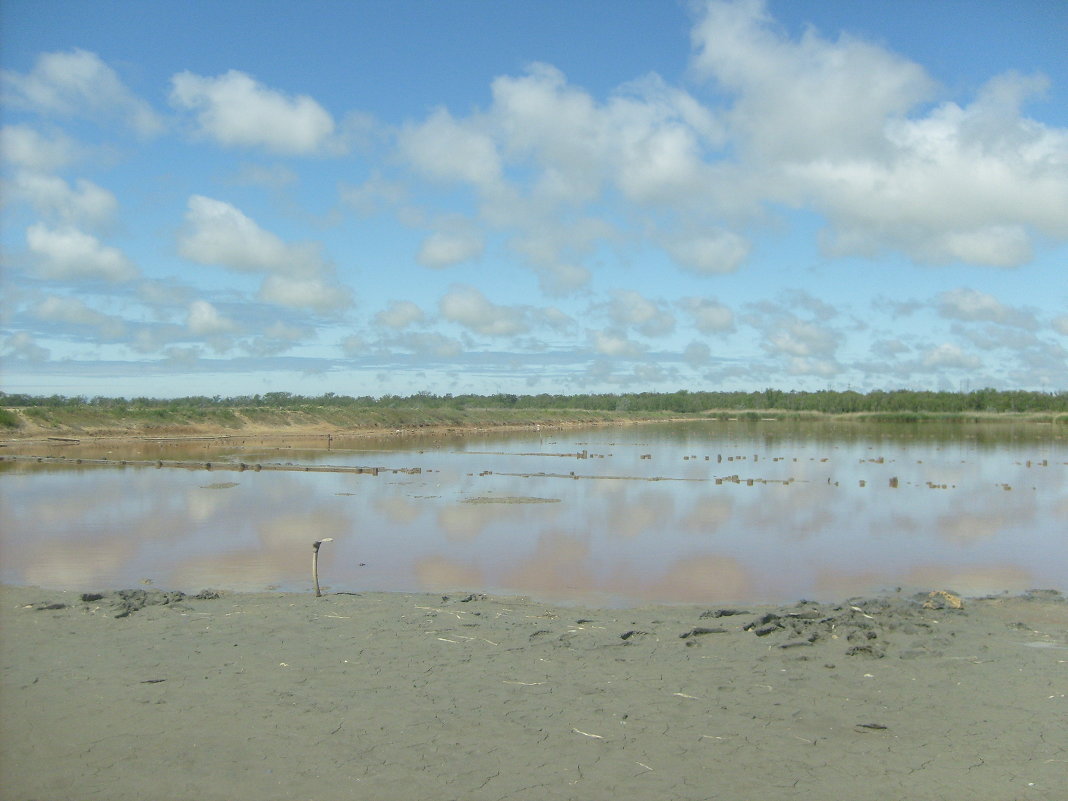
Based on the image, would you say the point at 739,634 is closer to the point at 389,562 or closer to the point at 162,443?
the point at 389,562

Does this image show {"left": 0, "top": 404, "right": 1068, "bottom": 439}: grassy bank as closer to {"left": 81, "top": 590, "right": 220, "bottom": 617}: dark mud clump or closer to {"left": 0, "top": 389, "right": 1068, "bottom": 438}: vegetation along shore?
{"left": 0, "top": 389, "right": 1068, "bottom": 438}: vegetation along shore

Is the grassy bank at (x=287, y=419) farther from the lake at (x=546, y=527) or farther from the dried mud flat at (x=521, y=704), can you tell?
the dried mud flat at (x=521, y=704)

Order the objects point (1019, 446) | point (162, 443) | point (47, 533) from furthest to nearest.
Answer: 1. point (1019, 446)
2. point (162, 443)
3. point (47, 533)

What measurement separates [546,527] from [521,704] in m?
11.7

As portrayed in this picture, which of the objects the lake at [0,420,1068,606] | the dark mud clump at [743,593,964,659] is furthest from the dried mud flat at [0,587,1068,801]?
the lake at [0,420,1068,606]

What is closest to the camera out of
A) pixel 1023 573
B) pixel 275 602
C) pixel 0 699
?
pixel 0 699

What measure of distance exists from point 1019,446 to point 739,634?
49126 mm

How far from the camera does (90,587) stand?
37.7ft

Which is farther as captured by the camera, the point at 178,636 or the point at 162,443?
the point at 162,443

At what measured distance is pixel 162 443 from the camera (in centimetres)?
4581

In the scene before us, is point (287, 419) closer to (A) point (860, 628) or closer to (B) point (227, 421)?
(B) point (227, 421)

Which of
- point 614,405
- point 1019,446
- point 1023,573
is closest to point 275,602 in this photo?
point 1023,573

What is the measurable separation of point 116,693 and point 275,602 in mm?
3623

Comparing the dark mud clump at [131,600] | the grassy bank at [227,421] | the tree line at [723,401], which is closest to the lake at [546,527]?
the dark mud clump at [131,600]
